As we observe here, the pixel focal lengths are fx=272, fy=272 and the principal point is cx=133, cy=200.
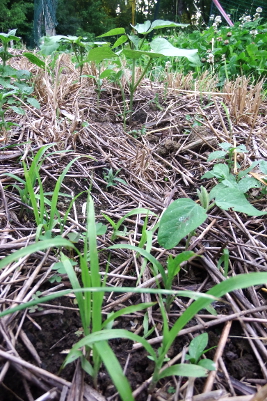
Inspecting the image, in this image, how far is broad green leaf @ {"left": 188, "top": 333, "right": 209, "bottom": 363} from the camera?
61 centimetres

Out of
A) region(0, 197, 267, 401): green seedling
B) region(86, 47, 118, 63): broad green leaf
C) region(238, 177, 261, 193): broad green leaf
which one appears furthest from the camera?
region(86, 47, 118, 63): broad green leaf

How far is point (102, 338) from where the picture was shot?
53 centimetres

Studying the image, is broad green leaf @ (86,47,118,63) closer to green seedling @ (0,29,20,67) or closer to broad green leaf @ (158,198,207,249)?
green seedling @ (0,29,20,67)

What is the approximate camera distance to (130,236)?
94 centimetres

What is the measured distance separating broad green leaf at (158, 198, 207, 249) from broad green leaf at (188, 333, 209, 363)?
24 cm

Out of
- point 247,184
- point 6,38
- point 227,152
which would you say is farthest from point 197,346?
point 6,38

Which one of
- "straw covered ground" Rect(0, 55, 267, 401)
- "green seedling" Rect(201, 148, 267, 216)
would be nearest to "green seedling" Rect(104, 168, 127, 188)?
"straw covered ground" Rect(0, 55, 267, 401)

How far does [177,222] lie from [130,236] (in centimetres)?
20

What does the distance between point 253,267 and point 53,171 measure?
861 millimetres

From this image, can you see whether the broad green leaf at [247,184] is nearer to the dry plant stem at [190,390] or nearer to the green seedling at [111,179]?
the green seedling at [111,179]

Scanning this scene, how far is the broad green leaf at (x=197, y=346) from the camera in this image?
61 cm

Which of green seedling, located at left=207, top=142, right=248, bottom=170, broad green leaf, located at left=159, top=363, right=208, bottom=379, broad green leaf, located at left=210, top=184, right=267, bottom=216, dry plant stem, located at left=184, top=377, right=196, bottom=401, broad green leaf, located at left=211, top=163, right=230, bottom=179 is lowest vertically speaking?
dry plant stem, located at left=184, top=377, right=196, bottom=401

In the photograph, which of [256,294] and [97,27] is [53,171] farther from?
[97,27]

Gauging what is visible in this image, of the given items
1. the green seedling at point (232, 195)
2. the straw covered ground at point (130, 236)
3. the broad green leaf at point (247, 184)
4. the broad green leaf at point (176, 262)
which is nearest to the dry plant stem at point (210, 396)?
the straw covered ground at point (130, 236)
